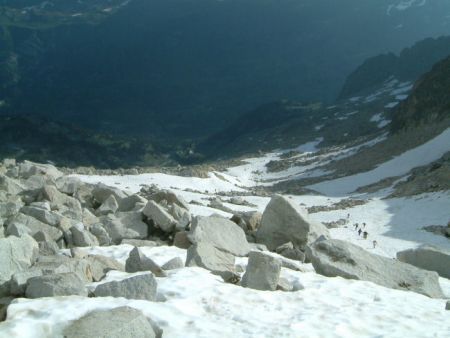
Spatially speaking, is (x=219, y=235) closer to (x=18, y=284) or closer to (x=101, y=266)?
(x=101, y=266)

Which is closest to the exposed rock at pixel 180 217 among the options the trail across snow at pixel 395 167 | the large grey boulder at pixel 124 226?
the large grey boulder at pixel 124 226

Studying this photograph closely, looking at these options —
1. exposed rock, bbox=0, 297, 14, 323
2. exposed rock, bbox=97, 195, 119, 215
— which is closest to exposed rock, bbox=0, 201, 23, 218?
exposed rock, bbox=97, 195, 119, 215

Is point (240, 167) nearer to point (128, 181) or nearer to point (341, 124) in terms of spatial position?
point (128, 181)

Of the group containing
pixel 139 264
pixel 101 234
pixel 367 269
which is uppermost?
pixel 139 264

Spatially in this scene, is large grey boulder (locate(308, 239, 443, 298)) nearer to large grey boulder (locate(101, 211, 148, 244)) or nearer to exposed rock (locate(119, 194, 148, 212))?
large grey boulder (locate(101, 211, 148, 244))

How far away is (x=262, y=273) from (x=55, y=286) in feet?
13.4

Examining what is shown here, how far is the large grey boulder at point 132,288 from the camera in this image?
926cm

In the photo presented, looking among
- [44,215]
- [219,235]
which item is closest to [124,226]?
[44,215]

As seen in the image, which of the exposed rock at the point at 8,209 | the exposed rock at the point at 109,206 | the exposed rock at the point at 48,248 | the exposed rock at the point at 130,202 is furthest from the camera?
the exposed rock at the point at 130,202

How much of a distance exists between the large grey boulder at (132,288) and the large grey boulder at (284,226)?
25.9 feet

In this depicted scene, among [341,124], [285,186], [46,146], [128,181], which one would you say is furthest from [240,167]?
[46,146]

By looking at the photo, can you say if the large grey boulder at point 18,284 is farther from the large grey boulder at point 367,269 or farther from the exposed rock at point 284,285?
the large grey boulder at point 367,269

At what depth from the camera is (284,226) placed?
672 inches

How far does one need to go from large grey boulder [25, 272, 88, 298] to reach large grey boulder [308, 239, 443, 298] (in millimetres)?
6144
